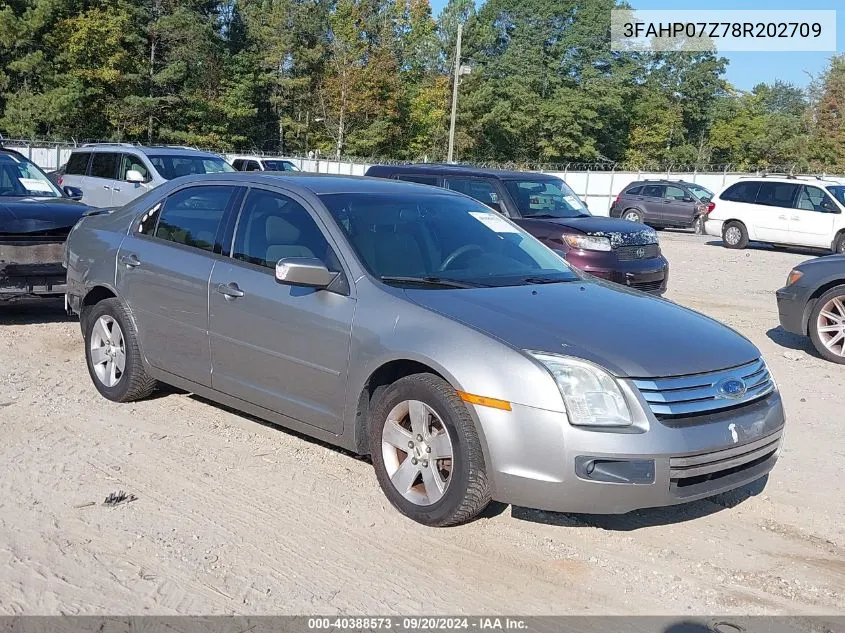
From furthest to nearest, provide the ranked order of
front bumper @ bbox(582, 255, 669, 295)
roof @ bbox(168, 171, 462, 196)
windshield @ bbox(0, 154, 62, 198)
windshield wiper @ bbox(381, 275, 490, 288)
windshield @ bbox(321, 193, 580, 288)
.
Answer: front bumper @ bbox(582, 255, 669, 295) < windshield @ bbox(0, 154, 62, 198) < roof @ bbox(168, 171, 462, 196) < windshield @ bbox(321, 193, 580, 288) < windshield wiper @ bbox(381, 275, 490, 288)

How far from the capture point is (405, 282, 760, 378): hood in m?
4.21

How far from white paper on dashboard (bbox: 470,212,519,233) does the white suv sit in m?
17.0

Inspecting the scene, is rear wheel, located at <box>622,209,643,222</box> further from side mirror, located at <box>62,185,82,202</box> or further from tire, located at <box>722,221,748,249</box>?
side mirror, located at <box>62,185,82,202</box>

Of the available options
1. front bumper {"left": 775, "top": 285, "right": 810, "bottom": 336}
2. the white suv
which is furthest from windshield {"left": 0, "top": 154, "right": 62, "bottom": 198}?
the white suv

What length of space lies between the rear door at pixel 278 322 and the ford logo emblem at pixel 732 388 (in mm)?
1846

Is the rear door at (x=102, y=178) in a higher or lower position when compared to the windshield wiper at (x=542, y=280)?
higher

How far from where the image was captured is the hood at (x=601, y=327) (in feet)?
13.8

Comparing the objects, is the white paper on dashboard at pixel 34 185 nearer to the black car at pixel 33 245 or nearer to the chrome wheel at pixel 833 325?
the black car at pixel 33 245

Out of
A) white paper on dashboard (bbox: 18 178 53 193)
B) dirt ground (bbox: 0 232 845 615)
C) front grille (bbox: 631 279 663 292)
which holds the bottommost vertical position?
dirt ground (bbox: 0 232 845 615)

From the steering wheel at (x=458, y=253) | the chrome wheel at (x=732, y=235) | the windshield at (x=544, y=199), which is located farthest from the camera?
the chrome wheel at (x=732, y=235)

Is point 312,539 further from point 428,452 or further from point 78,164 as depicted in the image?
point 78,164

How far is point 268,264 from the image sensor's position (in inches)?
209

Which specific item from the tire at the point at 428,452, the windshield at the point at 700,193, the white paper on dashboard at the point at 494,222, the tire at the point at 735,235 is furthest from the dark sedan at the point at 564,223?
the windshield at the point at 700,193

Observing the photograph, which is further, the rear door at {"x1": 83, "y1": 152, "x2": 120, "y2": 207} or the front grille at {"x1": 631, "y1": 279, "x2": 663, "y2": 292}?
the rear door at {"x1": 83, "y1": 152, "x2": 120, "y2": 207}
